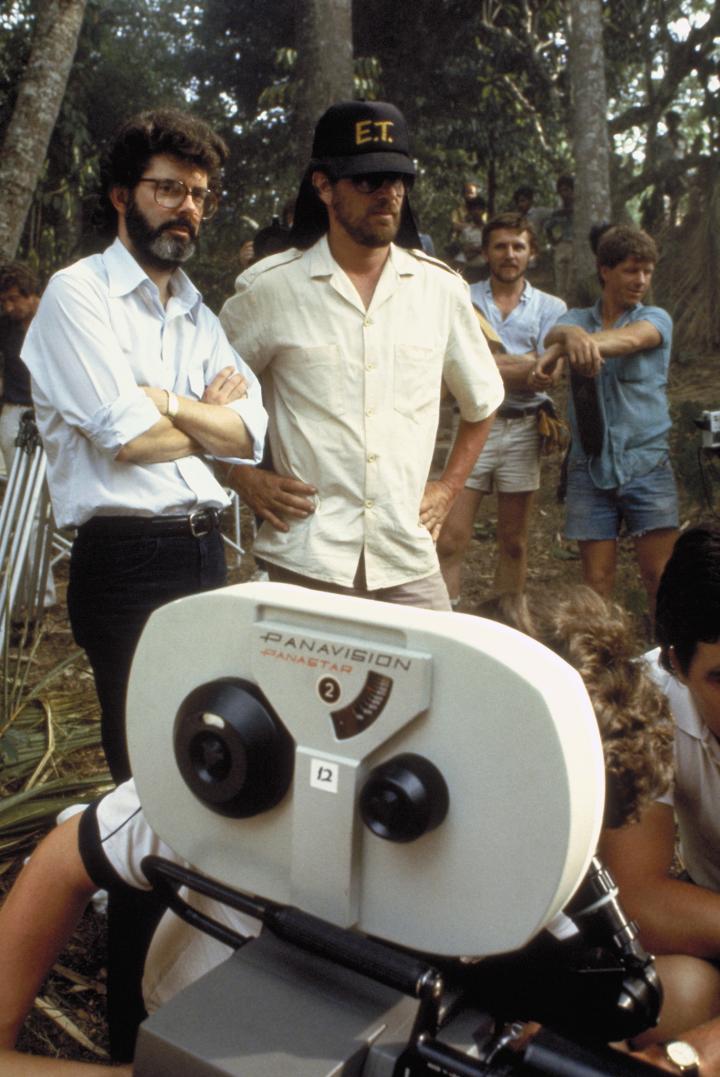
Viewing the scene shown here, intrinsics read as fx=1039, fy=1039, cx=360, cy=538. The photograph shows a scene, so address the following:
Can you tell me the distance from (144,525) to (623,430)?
220cm

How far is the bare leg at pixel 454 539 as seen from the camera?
13.3ft

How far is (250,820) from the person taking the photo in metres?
0.97

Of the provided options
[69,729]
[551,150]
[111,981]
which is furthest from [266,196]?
[111,981]

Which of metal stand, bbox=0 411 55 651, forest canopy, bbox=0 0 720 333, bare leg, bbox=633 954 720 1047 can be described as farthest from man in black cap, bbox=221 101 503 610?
forest canopy, bbox=0 0 720 333

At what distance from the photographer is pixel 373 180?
258 cm

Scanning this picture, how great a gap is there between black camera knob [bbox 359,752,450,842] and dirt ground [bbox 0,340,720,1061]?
669 mm

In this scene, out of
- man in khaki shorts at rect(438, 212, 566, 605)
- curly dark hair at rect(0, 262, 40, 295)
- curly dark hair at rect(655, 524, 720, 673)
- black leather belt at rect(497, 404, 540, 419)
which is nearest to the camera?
curly dark hair at rect(655, 524, 720, 673)

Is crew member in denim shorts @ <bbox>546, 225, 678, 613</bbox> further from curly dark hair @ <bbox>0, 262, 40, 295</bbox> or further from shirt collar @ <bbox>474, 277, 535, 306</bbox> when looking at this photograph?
A: curly dark hair @ <bbox>0, 262, 40, 295</bbox>

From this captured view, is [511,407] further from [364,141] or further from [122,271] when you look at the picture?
[122,271]

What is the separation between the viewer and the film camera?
31.9 inches

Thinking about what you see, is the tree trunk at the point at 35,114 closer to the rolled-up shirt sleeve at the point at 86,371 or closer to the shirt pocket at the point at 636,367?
the shirt pocket at the point at 636,367

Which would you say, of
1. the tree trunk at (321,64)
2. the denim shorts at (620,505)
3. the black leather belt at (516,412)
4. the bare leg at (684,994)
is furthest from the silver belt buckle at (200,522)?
the tree trunk at (321,64)

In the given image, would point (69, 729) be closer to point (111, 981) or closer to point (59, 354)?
point (59, 354)

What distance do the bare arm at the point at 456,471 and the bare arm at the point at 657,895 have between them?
1.29 m
